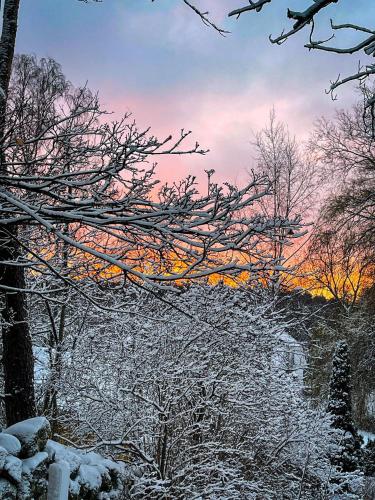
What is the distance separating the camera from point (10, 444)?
3984 mm

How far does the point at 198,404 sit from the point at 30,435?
105 inches

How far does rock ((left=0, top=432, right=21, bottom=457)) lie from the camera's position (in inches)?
155

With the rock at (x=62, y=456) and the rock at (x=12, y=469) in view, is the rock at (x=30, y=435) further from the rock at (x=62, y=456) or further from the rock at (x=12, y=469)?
the rock at (x=12, y=469)

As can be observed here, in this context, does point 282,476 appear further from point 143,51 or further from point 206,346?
point 143,51

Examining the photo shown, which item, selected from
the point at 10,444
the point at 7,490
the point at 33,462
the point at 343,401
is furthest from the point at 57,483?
the point at 343,401

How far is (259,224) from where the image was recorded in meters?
3.65

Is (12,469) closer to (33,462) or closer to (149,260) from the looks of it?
(33,462)

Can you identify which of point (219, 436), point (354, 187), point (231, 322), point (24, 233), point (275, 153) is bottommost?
point (219, 436)

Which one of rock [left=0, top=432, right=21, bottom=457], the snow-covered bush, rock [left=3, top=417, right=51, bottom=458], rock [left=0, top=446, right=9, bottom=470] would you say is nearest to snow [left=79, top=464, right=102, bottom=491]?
Result: the snow-covered bush

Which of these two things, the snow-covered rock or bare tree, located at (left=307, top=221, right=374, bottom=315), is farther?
bare tree, located at (left=307, top=221, right=374, bottom=315)

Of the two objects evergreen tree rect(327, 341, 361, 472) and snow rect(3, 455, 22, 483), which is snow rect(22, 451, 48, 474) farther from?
evergreen tree rect(327, 341, 361, 472)

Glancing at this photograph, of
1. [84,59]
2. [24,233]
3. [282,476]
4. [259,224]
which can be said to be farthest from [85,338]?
[259,224]

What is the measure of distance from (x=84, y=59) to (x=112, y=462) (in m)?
4.76

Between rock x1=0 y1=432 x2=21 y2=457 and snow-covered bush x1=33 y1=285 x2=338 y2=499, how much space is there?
176cm
